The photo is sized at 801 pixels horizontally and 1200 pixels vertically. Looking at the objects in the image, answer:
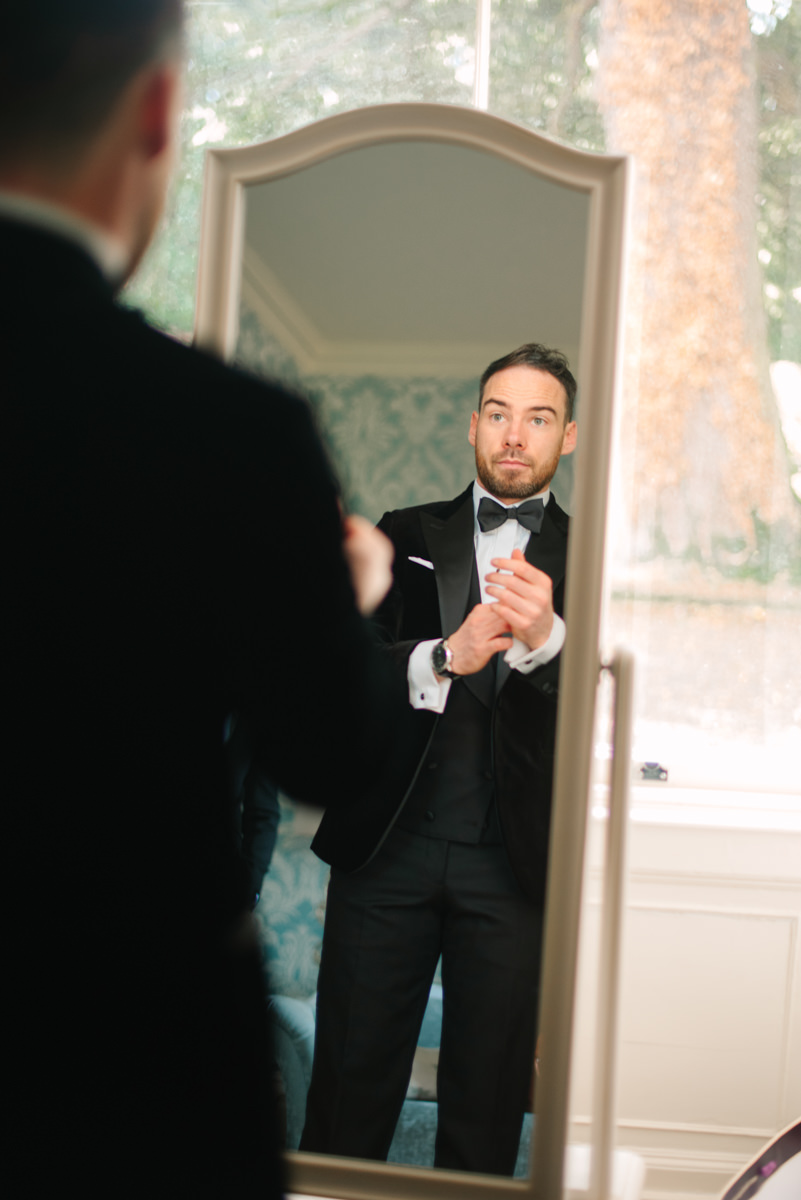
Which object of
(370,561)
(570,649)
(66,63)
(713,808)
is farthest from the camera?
(713,808)

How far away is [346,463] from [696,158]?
1.21 metres

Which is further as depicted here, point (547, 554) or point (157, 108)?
point (547, 554)

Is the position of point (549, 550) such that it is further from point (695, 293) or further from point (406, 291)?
point (695, 293)

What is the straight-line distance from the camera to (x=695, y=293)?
1.88 m

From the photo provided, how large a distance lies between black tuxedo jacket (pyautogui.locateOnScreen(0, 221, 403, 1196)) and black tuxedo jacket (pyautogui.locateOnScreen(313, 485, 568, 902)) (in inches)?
26.5

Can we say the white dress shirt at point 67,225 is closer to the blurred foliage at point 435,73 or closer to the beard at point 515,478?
the beard at point 515,478

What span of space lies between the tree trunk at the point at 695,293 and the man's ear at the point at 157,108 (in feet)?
5.11

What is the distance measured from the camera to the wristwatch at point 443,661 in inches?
47.2

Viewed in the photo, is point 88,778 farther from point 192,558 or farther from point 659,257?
point 659,257

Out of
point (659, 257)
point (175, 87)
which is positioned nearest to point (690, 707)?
point (659, 257)

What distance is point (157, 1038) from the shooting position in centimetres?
50

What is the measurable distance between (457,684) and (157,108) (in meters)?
0.86

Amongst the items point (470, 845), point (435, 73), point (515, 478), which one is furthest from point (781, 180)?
point (470, 845)

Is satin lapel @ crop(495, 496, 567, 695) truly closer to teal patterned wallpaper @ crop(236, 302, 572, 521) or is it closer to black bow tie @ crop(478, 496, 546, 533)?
black bow tie @ crop(478, 496, 546, 533)
